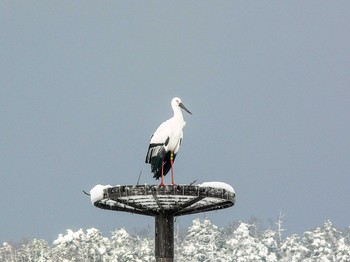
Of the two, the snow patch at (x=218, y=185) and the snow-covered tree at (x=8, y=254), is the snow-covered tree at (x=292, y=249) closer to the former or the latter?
the snow-covered tree at (x=8, y=254)

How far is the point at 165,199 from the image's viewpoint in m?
16.5

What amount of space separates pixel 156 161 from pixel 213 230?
68.2m

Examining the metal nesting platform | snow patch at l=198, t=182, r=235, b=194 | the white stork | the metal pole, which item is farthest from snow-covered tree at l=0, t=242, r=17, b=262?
snow patch at l=198, t=182, r=235, b=194

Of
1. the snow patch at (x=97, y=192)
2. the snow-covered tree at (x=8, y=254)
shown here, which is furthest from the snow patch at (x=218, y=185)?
the snow-covered tree at (x=8, y=254)

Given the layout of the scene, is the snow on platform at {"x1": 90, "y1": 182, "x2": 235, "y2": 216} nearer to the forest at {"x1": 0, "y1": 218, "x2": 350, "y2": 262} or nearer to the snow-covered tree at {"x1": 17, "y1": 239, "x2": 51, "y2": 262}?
the forest at {"x1": 0, "y1": 218, "x2": 350, "y2": 262}

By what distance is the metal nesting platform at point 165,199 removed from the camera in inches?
627

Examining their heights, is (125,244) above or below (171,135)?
above

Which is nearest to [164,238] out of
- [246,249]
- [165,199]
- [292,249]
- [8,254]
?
[165,199]

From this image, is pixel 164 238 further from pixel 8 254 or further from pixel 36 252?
pixel 8 254

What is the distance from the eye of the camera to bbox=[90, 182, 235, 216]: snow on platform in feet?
52.3

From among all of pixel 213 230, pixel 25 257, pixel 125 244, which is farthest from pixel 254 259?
pixel 25 257

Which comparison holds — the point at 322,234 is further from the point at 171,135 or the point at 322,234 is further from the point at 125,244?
the point at 171,135

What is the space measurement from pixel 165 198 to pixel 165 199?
113mm

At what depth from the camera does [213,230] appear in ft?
281
